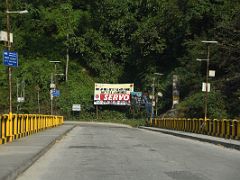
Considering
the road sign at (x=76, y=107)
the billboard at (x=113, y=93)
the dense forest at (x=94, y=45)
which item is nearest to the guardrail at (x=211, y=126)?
the dense forest at (x=94, y=45)

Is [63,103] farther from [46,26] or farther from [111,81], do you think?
[46,26]

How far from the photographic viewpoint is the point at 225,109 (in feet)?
176

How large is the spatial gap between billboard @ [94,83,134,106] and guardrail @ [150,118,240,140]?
3275 centimetres

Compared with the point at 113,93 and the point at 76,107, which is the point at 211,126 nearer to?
the point at 113,93

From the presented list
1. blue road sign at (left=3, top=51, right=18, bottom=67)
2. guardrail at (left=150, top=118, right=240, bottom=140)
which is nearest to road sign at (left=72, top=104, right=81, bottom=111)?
guardrail at (left=150, top=118, right=240, bottom=140)

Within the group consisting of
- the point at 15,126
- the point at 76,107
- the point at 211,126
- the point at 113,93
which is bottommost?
the point at 211,126

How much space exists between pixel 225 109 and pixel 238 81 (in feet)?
10.2

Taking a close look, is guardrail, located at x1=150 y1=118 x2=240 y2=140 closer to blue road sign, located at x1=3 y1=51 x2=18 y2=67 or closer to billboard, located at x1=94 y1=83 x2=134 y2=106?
blue road sign, located at x1=3 y1=51 x2=18 y2=67

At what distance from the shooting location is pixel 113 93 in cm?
8781

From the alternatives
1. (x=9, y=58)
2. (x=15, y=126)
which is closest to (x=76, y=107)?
(x=15, y=126)

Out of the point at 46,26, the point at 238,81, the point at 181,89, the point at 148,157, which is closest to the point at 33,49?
the point at 46,26

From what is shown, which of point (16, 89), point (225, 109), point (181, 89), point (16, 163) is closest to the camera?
point (16, 163)

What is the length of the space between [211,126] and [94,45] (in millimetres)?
57220

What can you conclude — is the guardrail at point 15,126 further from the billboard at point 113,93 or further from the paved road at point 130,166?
the billboard at point 113,93
